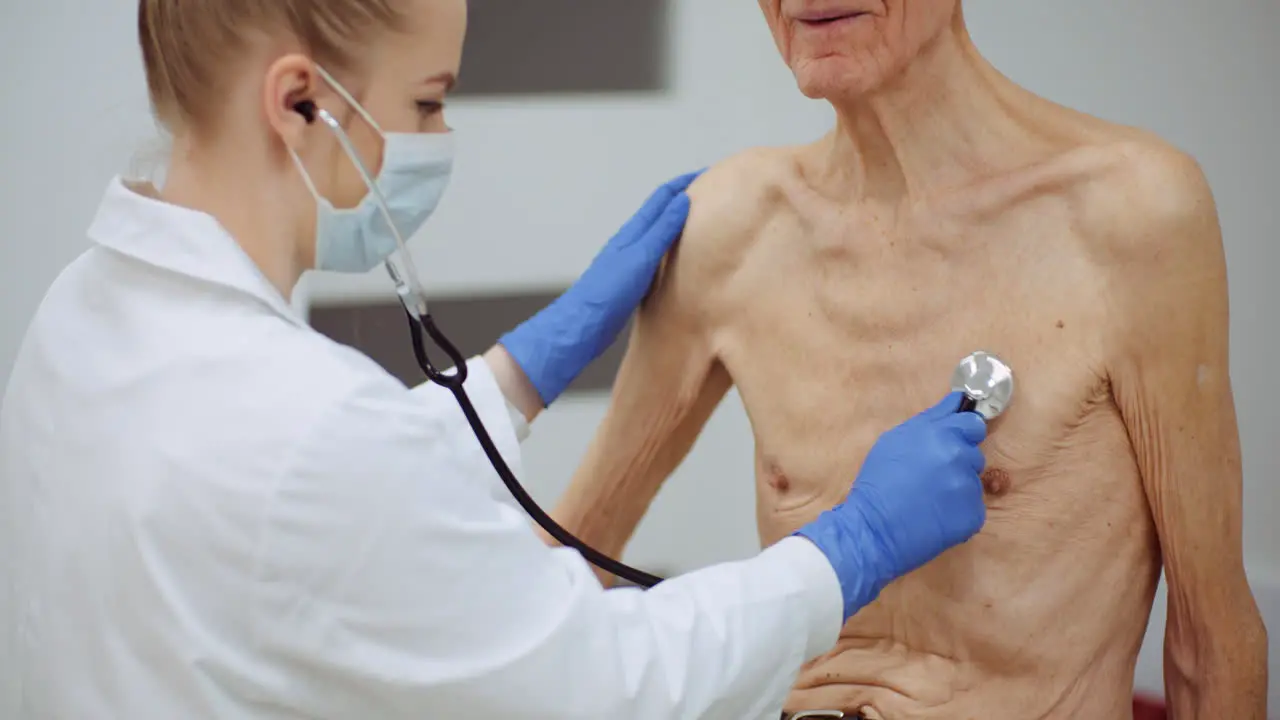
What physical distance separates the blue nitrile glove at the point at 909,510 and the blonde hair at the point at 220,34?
0.56m

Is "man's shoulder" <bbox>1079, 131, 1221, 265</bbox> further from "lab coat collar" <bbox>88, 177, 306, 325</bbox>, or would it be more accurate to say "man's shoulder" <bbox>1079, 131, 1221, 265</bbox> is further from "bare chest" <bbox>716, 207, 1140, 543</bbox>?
→ "lab coat collar" <bbox>88, 177, 306, 325</bbox>

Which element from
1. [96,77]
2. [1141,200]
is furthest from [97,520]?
[96,77]

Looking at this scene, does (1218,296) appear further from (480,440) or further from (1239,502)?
(480,440)

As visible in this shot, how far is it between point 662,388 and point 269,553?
0.66 m

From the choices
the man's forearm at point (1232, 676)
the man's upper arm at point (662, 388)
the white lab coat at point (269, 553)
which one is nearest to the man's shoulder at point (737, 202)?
the man's upper arm at point (662, 388)

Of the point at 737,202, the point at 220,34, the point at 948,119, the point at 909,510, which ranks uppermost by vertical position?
the point at 220,34

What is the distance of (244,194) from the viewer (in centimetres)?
106

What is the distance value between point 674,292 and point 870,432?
0.29m

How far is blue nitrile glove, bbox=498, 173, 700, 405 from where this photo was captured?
1494 millimetres

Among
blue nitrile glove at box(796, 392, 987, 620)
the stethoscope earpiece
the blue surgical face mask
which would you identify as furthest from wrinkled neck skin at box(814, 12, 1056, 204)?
the stethoscope earpiece

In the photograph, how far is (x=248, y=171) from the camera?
1057mm

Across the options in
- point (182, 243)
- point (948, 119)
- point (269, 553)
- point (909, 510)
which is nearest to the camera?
point (269, 553)

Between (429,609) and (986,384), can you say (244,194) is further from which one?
(986,384)

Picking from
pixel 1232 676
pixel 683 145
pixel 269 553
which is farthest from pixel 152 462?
pixel 683 145
